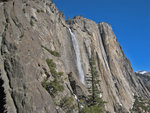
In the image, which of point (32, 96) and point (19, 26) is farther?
point (19, 26)

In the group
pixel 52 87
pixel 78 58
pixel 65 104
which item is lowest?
pixel 65 104

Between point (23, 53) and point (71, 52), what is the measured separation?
27.0 m

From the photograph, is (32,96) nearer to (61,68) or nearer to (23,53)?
(23,53)

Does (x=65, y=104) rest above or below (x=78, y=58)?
below

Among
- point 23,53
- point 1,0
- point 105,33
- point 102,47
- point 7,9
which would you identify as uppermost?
point 105,33

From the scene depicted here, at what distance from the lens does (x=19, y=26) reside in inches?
710

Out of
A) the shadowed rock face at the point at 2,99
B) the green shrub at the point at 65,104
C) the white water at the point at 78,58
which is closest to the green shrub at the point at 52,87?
the green shrub at the point at 65,104

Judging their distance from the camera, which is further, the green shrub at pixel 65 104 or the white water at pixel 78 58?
the white water at pixel 78 58

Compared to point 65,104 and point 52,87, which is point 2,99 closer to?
point 52,87

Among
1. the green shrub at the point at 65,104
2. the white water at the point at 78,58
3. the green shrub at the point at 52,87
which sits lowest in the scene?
the green shrub at the point at 65,104

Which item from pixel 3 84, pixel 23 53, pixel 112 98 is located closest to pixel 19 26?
pixel 23 53

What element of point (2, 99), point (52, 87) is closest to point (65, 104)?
point (52, 87)

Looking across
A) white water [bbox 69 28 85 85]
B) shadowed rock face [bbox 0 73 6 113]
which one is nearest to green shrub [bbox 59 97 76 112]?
shadowed rock face [bbox 0 73 6 113]

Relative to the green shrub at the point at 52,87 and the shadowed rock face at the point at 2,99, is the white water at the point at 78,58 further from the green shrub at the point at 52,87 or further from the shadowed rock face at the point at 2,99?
the shadowed rock face at the point at 2,99
